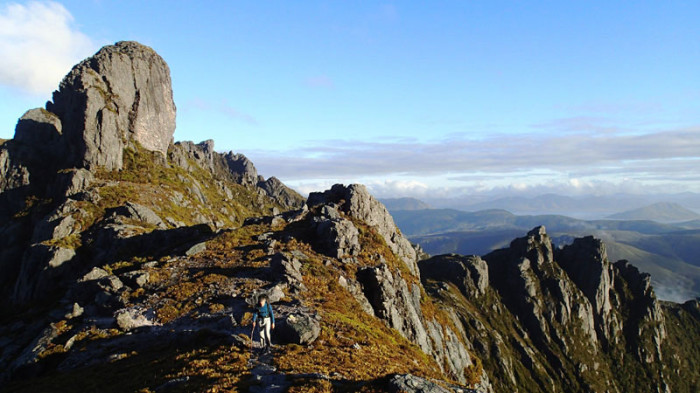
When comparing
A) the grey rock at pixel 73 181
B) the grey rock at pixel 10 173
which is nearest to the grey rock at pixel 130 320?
the grey rock at pixel 73 181

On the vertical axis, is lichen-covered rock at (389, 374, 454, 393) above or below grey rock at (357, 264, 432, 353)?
above

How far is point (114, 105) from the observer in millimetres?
120188

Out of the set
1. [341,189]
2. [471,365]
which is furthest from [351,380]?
[471,365]

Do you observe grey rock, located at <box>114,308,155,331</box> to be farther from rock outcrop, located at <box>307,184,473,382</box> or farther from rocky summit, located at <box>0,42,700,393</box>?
rock outcrop, located at <box>307,184,473,382</box>

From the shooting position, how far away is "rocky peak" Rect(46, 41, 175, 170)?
348ft

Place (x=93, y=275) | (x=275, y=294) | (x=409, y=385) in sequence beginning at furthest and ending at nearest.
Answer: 1. (x=93, y=275)
2. (x=275, y=294)
3. (x=409, y=385)

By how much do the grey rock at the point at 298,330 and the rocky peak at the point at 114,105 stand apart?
4074 inches

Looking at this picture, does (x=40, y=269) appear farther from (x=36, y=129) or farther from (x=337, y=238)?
(x=36, y=129)

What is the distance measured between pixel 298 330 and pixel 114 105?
126509 mm

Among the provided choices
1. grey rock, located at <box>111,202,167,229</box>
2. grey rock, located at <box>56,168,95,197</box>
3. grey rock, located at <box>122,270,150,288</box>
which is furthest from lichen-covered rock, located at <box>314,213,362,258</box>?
grey rock, located at <box>56,168,95,197</box>

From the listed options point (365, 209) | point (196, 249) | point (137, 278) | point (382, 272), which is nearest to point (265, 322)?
point (137, 278)

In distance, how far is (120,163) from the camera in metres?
110

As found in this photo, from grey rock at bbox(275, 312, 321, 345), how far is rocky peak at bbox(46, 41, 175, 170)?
340 ft

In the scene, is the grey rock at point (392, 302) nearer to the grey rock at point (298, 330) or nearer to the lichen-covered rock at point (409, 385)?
the grey rock at point (298, 330)
